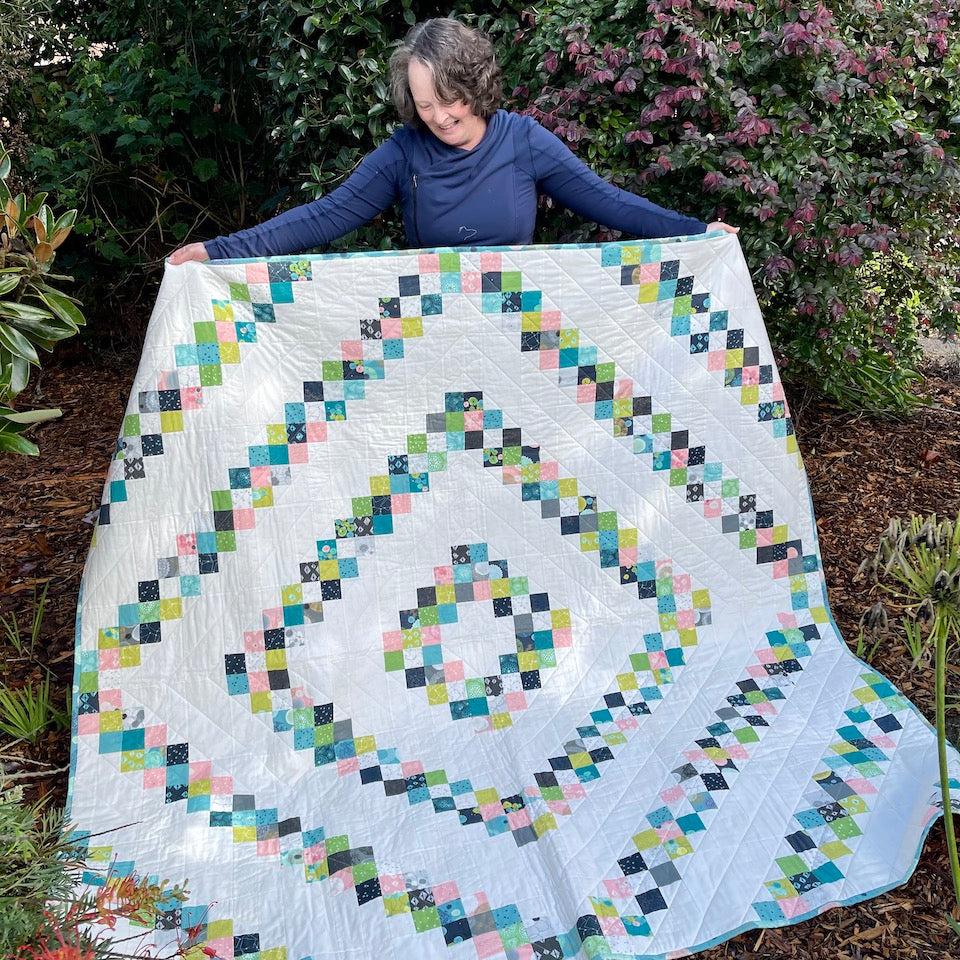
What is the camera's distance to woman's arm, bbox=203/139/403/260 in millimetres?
2244

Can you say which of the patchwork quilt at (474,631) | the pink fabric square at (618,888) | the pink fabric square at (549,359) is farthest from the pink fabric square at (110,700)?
the pink fabric square at (549,359)

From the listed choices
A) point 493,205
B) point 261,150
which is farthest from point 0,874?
point 261,150

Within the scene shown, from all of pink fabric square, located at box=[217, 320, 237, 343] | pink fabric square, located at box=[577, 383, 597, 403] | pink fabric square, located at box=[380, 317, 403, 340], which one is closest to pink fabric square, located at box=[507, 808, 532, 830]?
pink fabric square, located at box=[577, 383, 597, 403]

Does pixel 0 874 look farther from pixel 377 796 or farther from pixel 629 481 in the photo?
pixel 629 481

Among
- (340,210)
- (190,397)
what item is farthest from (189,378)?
(340,210)

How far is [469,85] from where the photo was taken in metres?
2.14

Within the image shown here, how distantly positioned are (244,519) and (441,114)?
1013 millimetres

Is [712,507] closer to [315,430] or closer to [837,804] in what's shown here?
[837,804]

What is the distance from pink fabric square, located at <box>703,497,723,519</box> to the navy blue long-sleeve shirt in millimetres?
670

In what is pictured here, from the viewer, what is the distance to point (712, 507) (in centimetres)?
246

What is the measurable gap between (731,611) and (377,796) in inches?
39.9

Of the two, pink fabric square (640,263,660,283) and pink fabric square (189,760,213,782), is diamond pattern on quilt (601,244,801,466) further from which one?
pink fabric square (189,760,213,782)

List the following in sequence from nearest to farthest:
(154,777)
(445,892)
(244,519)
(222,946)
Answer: (222,946) → (445,892) → (154,777) → (244,519)

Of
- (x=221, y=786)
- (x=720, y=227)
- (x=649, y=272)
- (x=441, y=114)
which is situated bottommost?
(x=221, y=786)
